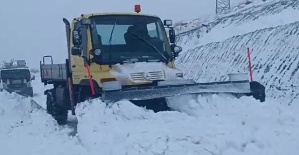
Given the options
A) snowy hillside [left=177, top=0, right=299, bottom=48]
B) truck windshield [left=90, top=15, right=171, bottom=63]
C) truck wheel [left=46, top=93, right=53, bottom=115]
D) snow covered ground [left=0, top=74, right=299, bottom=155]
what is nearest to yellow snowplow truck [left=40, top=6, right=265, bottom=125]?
truck windshield [left=90, top=15, right=171, bottom=63]

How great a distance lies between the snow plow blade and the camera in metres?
7.32

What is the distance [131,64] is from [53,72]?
4744mm

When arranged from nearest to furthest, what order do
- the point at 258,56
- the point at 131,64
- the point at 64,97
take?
1. the point at 131,64
2. the point at 64,97
3. the point at 258,56

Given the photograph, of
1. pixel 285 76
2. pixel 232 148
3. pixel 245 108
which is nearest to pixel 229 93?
pixel 245 108

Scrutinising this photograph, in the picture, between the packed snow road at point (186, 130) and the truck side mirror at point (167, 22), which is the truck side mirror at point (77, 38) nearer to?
the packed snow road at point (186, 130)

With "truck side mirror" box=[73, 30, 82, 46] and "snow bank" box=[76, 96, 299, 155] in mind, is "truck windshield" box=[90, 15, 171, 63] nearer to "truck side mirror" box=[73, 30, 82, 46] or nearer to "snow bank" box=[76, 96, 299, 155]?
"truck side mirror" box=[73, 30, 82, 46]

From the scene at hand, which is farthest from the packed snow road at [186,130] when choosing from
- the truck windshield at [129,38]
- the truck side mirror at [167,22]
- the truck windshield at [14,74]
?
the truck windshield at [14,74]

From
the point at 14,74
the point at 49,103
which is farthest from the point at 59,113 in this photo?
the point at 14,74

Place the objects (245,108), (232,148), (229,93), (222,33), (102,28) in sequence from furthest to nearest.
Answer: (222,33), (102,28), (229,93), (245,108), (232,148)

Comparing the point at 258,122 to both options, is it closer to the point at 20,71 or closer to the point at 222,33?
the point at 222,33

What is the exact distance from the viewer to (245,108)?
24.0 feet

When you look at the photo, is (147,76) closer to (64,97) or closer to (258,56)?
(64,97)

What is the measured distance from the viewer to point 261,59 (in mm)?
17188

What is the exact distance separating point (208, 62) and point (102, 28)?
45.9ft
